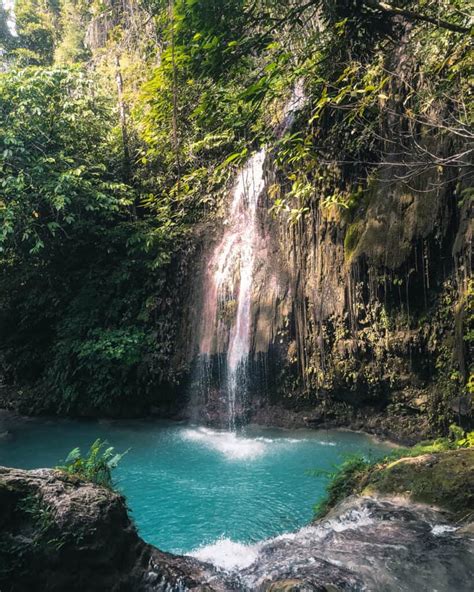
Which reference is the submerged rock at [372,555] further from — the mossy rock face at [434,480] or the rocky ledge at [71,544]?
the rocky ledge at [71,544]

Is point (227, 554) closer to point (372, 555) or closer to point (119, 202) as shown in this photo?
point (372, 555)

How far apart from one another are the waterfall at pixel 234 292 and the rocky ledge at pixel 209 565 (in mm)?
5666

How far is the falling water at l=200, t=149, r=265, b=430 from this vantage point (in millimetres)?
9388

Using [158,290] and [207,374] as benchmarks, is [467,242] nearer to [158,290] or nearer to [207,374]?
[207,374]

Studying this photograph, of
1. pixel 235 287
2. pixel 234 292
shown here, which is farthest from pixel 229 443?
pixel 235 287

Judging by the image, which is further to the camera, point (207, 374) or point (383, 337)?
point (207, 374)

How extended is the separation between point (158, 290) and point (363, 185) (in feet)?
17.8

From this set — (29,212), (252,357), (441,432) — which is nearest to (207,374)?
(252,357)

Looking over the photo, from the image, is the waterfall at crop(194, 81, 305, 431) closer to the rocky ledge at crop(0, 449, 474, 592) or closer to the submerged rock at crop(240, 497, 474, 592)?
the submerged rock at crop(240, 497, 474, 592)

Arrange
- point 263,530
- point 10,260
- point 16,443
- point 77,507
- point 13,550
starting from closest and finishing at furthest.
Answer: point 13,550 → point 77,507 → point 263,530 → point 16,443 → point 10,260

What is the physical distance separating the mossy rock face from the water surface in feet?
5.09

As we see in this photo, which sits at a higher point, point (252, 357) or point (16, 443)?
point (252, 357)

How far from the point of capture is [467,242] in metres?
6.33

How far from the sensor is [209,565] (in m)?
3.53
